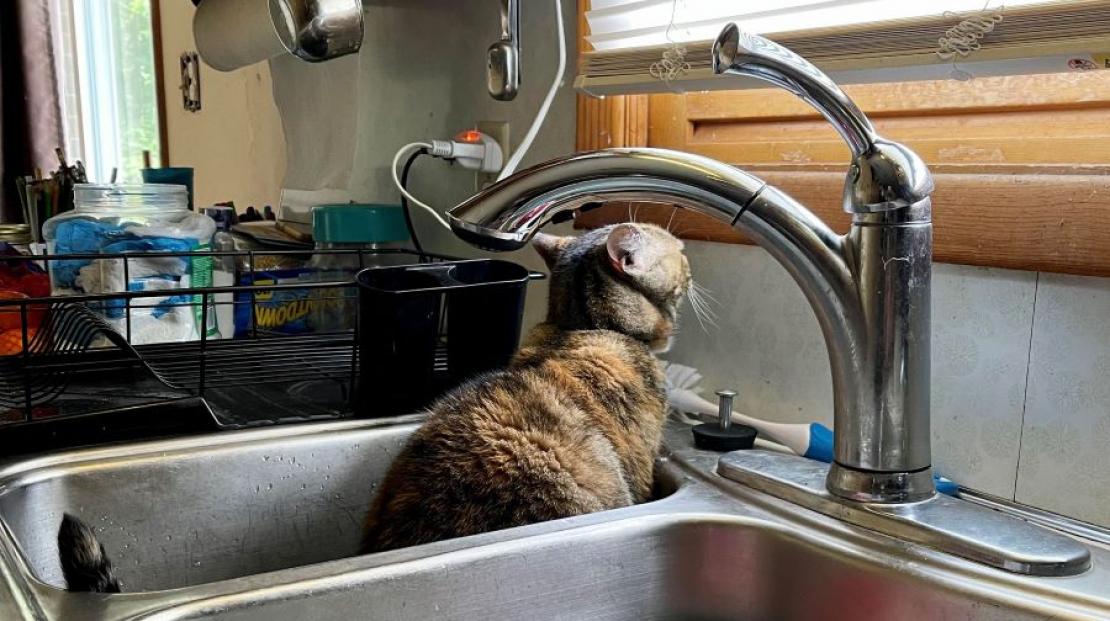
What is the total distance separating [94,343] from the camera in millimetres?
1121

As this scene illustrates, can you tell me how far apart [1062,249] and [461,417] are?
1.60ft

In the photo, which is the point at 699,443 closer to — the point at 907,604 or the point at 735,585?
the point at 735,585

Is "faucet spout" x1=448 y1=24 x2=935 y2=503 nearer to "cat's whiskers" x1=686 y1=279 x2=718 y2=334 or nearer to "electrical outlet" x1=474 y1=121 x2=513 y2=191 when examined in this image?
"cat's whiskers" x1=686 y1=279 x2=718 y2=334

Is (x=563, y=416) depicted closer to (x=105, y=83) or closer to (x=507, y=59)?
(x=507, y=59)

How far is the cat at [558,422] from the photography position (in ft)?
2.29

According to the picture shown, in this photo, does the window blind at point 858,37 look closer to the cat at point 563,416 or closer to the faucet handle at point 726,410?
the cat at point 563,416

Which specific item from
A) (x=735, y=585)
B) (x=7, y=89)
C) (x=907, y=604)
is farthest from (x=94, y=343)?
(x=7, y=89)

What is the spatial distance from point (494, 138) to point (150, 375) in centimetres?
58

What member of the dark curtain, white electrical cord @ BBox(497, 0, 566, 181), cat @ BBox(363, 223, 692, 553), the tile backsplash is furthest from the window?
the tile backsplash

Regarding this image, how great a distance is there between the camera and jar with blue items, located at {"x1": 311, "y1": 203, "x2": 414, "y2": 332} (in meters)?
1.32

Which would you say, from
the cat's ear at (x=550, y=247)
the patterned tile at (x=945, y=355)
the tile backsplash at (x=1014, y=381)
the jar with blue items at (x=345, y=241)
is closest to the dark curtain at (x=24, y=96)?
the jar with blue items at (x=345, y=241)

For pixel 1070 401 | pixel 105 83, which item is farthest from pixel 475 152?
pixel 105 83

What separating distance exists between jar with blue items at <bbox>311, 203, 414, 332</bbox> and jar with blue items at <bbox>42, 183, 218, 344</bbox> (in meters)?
0.17

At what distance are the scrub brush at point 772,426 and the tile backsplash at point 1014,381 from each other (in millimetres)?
34
